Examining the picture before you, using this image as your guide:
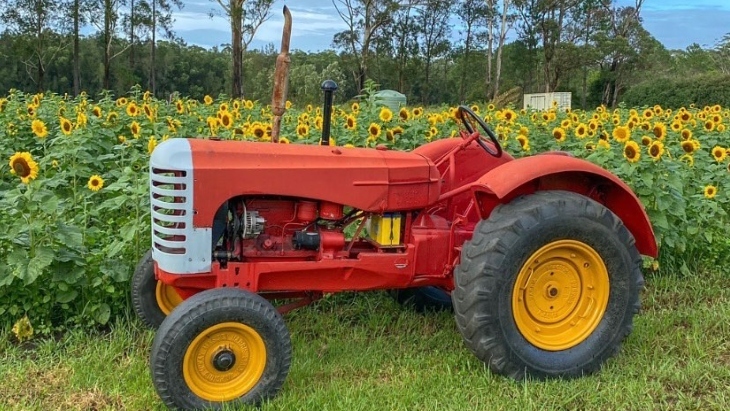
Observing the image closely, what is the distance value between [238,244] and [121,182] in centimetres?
140

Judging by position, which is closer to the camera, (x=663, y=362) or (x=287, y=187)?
(x=287, y=187)

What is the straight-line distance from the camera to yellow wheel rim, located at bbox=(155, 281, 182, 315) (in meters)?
3.67

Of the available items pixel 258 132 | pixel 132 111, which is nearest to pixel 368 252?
pixel 258 132

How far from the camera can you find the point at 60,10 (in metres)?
36.5

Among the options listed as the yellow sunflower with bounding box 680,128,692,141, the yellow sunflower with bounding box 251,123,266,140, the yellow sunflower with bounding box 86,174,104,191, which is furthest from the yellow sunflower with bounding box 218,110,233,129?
the yellow sunflower with bounding box 680,128,692,141

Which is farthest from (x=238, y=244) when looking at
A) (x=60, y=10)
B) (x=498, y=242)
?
(x=60, y=10)

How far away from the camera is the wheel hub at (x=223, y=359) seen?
110 inches

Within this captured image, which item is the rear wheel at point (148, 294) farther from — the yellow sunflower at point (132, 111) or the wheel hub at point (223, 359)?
the yellow sunflower at point (132, 111)

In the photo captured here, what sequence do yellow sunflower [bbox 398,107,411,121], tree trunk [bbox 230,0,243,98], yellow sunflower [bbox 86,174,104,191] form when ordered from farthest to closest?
1. tree trunk [bbox 230,0,243,98]
2. yellow sunflower [bbox 398,107,411,121]
3. yellow sunflower [bbox 86,174,104,191]

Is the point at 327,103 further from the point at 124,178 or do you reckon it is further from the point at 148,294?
the point at 124,178

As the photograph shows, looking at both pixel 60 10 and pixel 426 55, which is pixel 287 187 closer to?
pixel 60 10

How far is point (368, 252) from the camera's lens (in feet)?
10.9

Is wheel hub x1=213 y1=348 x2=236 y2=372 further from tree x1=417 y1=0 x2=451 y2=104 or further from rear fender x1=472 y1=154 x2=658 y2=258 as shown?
tree x1=417 y1=0 x2=451 y2=104

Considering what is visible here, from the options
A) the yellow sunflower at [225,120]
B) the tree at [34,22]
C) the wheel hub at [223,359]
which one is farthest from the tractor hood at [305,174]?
the tree at [34,22]
